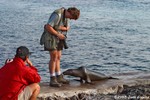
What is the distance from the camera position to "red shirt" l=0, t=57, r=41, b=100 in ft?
22.5

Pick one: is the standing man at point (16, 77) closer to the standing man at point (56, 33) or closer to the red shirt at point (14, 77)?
the red shirt at point (14, 77)

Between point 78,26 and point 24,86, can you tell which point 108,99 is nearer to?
point 24,86

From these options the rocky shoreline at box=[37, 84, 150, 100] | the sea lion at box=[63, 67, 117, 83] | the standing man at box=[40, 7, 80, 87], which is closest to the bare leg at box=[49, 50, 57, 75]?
the standing man at box=[40, 7, 80, 87]

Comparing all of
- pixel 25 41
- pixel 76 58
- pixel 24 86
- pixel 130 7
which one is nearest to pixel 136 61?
pixel 76 58

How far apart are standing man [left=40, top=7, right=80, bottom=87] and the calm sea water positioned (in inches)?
156

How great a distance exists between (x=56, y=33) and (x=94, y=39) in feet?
42.4

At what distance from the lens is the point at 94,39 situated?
21.8m

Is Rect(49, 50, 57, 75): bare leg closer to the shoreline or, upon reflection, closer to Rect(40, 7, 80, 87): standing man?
Rect(40, 7, 80, 87): standing man

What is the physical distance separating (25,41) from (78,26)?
661 cm

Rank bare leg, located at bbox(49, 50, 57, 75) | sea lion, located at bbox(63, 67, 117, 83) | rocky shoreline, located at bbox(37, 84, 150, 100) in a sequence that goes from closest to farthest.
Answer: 1. rocky shoreline, located at bbox(37, 84, 150, 100)
2. bare leg, located at bbox(49, 50, 57, 75)
3. sea lion, located at bbox(63, 67, 117, 83)

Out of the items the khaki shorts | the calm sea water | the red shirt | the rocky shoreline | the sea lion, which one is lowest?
the calm sea water

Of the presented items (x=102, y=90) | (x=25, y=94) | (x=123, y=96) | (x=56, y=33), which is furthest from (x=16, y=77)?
(x=102, y=90)

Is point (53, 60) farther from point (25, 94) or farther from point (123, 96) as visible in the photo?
point (25, 94)

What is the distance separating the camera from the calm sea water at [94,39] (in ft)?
53.1
